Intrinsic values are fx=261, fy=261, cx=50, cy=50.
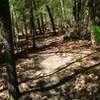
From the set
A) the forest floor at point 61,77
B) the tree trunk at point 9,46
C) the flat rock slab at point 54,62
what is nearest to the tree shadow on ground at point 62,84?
the forest floor at point 61,77

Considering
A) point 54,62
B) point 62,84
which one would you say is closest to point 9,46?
point 62,84

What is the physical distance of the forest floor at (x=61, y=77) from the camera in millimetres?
11711

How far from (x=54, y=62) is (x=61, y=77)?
9.87 feet

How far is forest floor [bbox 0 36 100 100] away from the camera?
11711 millimetres

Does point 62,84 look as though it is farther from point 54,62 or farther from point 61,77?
A: point 54,62

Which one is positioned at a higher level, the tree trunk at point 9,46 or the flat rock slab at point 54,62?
the tree trunk at point 9,46

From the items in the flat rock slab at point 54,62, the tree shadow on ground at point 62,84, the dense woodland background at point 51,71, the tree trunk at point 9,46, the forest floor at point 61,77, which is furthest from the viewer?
the flat rock slab at point 54,62

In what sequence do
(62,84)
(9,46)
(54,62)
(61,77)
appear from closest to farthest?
1. (9,46)
2. (62,84)
3. (61,77)
4. (54,62)

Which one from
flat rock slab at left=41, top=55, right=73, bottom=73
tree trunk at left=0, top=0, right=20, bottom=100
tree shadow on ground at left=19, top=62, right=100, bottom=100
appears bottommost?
flat rock slab at left=41, top=55, right=73, bottom=73

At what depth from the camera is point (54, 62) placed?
1599 cm

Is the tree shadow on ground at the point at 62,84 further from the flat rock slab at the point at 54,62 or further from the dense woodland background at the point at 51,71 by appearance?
the flat rock slab at the point at 54,62

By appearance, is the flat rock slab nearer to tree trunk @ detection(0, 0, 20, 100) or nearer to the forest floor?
the forest floor

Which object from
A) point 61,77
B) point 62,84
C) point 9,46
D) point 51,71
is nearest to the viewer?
point 9,46

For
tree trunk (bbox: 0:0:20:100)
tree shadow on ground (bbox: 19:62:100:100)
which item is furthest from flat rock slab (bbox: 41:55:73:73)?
tree trunk (bbox: 0:0:20:100)
